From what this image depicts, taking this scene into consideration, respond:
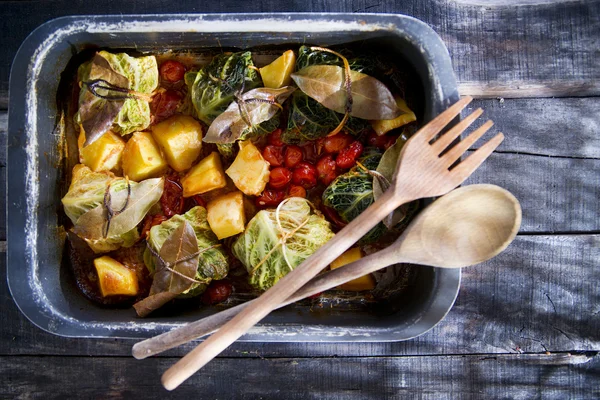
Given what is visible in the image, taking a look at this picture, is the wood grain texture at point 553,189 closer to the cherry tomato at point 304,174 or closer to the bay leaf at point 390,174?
the bay leaf at point 390,174

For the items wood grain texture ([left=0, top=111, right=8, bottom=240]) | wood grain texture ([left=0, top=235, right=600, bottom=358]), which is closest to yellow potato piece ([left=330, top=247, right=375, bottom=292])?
wood grain texture ([left=0, top=235, right=600, bottom=358])

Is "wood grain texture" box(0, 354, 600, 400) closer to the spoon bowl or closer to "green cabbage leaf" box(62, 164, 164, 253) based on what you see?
"green cabbage leaf" box(62, 164, 164, 253)

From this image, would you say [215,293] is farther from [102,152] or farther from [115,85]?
[115,85]

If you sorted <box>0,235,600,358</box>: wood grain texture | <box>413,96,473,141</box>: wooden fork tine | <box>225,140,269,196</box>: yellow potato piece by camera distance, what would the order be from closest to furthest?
<box>413,96,473,141</box>: wooden fork tine
<box>225,140,269,196</box>: yellow potato piece
<box>0,235,600,358</box>: wood grain texture

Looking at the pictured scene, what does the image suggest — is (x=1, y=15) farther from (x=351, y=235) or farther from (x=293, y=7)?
(x=351, y=235)

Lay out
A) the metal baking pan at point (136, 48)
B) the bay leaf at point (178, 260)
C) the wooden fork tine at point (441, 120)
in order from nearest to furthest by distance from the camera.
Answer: the wooden fork tine at point (441, 120), the metal baking pan at point (136, 48), the bay leaf at point (178, 260)

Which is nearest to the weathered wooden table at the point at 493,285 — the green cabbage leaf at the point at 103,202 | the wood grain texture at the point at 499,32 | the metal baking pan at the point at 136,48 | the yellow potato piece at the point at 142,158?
the wood grain texture at the point at 499,32
